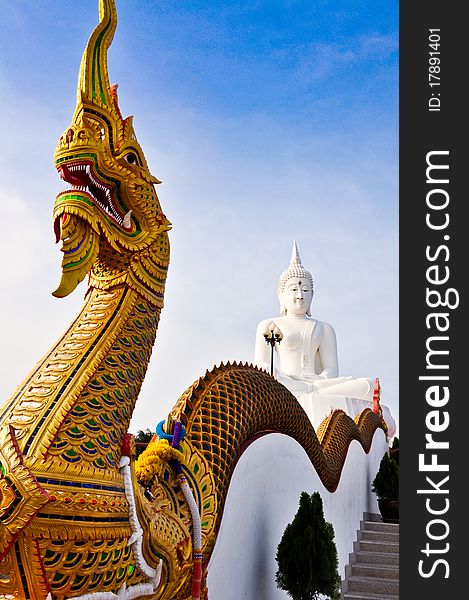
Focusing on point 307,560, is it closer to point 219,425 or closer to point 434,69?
point 219,425

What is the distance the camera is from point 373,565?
21.8 feet

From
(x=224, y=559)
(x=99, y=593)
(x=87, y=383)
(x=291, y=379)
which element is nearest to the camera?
(x=99, y=593)

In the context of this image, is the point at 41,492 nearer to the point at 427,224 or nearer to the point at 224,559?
the point at 224,559

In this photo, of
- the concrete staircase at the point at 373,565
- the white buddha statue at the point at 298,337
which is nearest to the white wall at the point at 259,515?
the concrete staircase at the point at 373,565

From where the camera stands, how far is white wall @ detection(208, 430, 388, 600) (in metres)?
3.91

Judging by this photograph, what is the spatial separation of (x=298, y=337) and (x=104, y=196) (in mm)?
10321

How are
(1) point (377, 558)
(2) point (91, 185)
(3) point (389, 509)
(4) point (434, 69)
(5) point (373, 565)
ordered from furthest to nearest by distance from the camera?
(3) point (389, 509) → (1) point (377, 558) → (5) point (373, 565) → (4) point (434, 69) → (2) point (91, 185)

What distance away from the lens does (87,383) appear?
2785mm

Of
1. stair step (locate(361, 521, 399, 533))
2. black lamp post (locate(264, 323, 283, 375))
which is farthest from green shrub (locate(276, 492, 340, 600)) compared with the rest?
black lamp post (locate(264, 323, 283, 375))

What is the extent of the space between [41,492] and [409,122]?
97.5 inches

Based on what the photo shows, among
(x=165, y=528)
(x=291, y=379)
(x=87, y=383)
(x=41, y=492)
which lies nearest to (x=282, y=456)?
(x=165, y=528)

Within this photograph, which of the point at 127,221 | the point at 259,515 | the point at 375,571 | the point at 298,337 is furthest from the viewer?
the point at 298,337

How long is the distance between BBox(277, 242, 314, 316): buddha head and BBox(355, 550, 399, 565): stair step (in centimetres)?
688

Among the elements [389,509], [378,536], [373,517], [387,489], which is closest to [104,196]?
[378,536]
